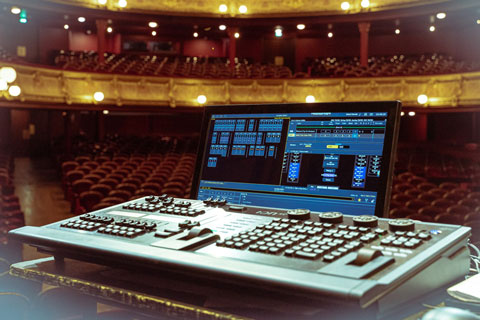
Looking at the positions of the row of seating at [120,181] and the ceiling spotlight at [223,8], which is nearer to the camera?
the row of seating at [120,181]

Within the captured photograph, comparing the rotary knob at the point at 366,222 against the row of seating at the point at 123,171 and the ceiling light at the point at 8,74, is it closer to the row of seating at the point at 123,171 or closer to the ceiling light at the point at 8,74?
the row of seating at the point at 123,171

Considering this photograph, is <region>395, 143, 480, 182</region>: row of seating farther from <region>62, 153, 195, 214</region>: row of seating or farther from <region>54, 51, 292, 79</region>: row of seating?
<region>62, 153, 195, 214</region>: row of seating

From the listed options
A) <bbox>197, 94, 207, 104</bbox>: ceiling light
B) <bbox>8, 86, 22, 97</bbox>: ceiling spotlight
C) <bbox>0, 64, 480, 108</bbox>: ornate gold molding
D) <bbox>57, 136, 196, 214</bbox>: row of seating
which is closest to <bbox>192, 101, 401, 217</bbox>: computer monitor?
<bbox>57, 136, 196, 214</bbox>: row of seating

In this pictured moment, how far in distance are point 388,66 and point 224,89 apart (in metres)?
5.77

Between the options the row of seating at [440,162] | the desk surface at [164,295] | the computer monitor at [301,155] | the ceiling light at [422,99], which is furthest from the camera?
the ceiling light at [422,99]

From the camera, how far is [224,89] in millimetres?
15164

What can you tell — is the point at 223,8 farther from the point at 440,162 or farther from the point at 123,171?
the point at 440,162

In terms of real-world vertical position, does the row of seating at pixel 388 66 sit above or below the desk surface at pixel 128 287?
above

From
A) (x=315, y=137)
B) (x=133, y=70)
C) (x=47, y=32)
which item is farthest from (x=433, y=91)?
(x=47, y=32)

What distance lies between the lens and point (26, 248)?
591cm

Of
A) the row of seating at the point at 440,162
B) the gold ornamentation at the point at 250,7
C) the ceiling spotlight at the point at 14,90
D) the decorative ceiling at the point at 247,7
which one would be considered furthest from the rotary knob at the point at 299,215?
the gold ornamentation at the point at 250,7

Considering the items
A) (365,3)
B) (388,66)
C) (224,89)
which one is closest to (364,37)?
(365,3)

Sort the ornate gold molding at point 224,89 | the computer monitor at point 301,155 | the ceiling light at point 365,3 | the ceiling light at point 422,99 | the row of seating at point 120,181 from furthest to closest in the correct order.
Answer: the ceiling light at point 365,3 < the ceiling light at point 422,99 < the ornate gold molding at point 224,89 < the row of seating at point 120,181 < the computer monitor at point 301,155

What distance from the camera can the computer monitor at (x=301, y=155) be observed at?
1358 mm
